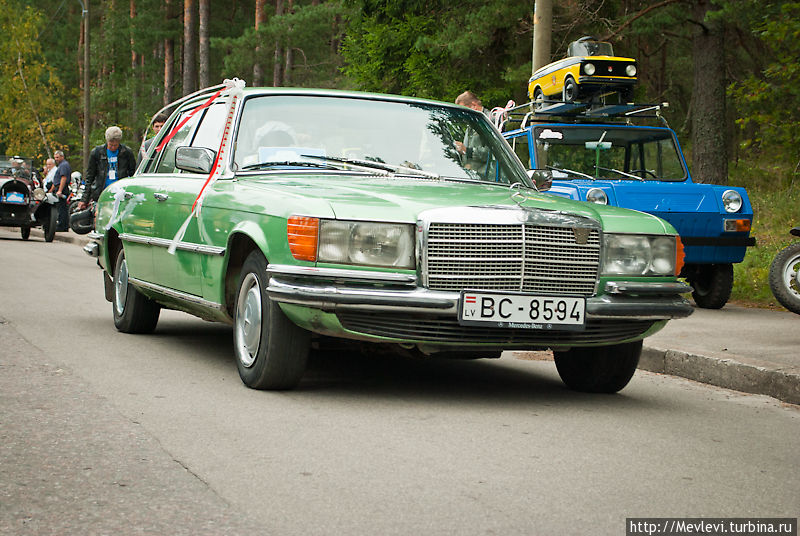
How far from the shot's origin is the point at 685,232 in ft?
36.5

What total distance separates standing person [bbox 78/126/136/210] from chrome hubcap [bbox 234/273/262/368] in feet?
31.1

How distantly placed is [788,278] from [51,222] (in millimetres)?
18953

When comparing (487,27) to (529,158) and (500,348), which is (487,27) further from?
(500,348)

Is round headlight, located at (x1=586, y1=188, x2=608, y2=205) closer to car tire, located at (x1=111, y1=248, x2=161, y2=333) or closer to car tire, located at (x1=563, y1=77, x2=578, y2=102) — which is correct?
car tire, located at (x1=563, y1=77, x2=578, y2=102)

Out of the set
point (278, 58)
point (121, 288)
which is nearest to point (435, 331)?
point (121, 288)

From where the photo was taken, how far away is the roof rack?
11703 mm

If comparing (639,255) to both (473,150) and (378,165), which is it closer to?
(473,150)

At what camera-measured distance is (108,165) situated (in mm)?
16219

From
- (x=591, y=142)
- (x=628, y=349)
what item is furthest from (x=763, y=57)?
(x=628, y=349)

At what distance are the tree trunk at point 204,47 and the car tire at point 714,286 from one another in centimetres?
3000

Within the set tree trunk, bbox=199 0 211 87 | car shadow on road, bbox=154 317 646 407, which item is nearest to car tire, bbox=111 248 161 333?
A: car shadow on road, bbox=154 317 646 407

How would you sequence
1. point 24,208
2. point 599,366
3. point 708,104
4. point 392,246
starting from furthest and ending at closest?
point 24,208 < point 708,104 < point 599,366 < point 392,246

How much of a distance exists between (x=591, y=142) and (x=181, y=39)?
47.2m

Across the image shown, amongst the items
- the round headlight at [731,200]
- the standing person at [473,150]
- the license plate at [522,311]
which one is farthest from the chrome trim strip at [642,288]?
the round headlight at [731,200]
